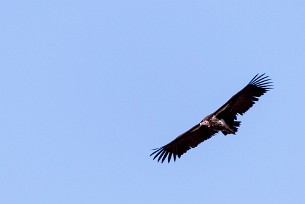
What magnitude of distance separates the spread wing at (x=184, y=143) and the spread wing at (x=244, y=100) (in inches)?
77.0

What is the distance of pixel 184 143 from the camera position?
48.3 meters

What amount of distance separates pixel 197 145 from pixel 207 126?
1.95 m

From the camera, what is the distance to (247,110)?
4616cm

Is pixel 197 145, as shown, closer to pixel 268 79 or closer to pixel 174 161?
pixel 174 161

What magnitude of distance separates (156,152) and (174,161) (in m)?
1.11

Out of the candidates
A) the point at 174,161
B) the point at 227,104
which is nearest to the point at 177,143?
the point at 174,161

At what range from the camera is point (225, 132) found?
4622 cm

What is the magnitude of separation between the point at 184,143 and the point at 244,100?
449cm

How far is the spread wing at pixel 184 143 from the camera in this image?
157 ft

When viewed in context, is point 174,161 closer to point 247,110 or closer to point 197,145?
point 197,145

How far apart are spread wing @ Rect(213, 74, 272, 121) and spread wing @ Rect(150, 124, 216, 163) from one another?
77.0 inches

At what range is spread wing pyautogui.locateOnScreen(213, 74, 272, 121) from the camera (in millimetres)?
45750

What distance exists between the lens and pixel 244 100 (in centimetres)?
4597

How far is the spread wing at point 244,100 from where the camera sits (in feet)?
150
